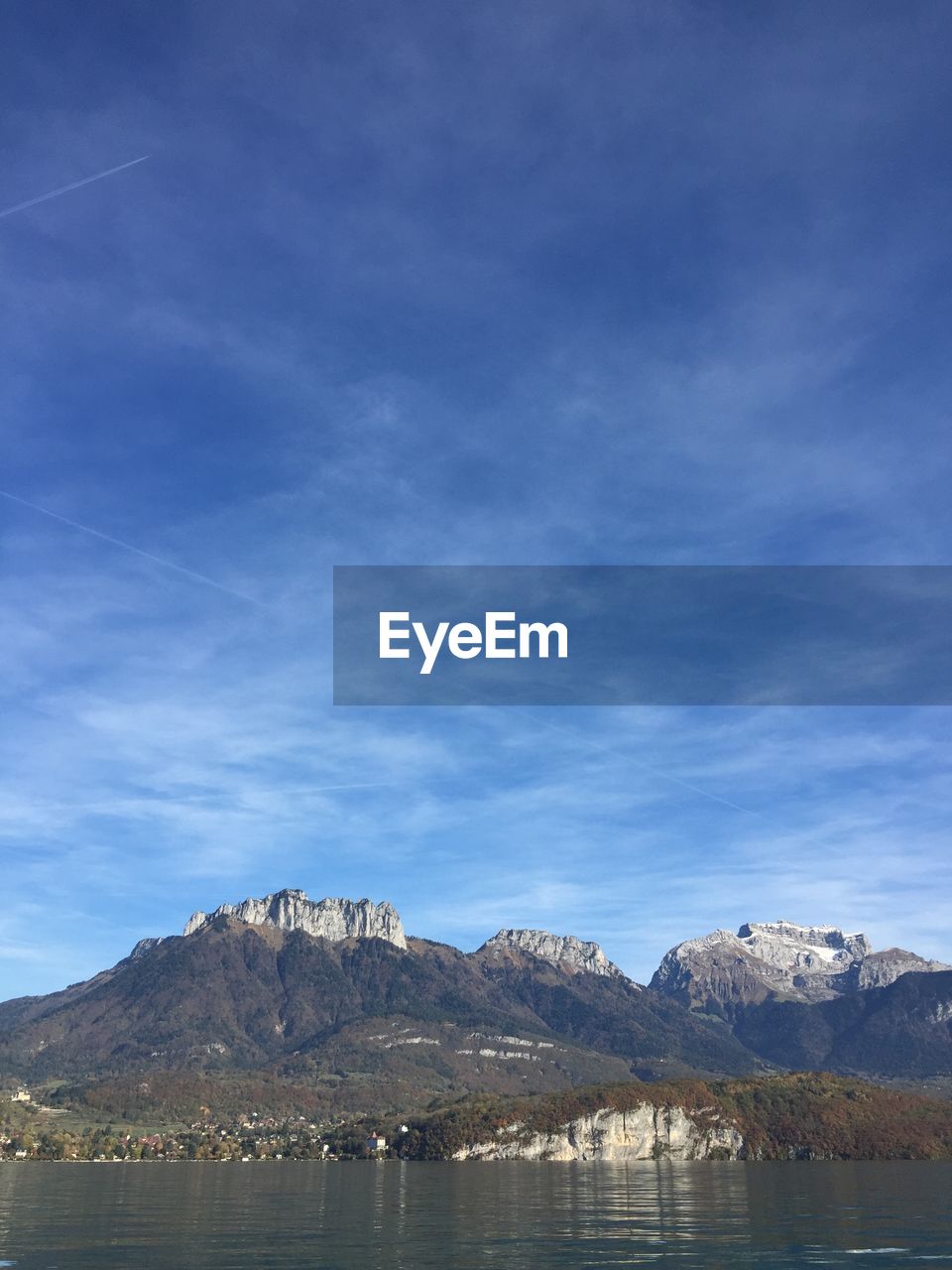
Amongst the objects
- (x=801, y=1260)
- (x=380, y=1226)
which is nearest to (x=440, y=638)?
(x=801, y=1260)

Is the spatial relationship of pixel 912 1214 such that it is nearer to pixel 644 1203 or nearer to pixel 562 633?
pixel 644 1203

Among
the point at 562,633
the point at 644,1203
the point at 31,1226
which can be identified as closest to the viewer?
the point at 562,633

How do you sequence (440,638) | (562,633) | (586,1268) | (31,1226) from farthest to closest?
(31,1226)
(562,633)
(440,638)
(586,1268)

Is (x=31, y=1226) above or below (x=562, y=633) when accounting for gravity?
below

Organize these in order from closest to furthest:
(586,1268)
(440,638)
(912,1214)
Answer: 1. (586,1268)
2. (440,638)
3. (912,1214)

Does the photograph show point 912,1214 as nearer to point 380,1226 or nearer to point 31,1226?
point 380,1226

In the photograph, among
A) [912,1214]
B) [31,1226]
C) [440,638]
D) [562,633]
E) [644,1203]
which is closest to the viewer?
[440,638]

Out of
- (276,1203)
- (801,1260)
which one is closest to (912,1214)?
(801,1260)

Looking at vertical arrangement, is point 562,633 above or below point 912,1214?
above

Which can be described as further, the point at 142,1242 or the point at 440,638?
the point at 142,1242
